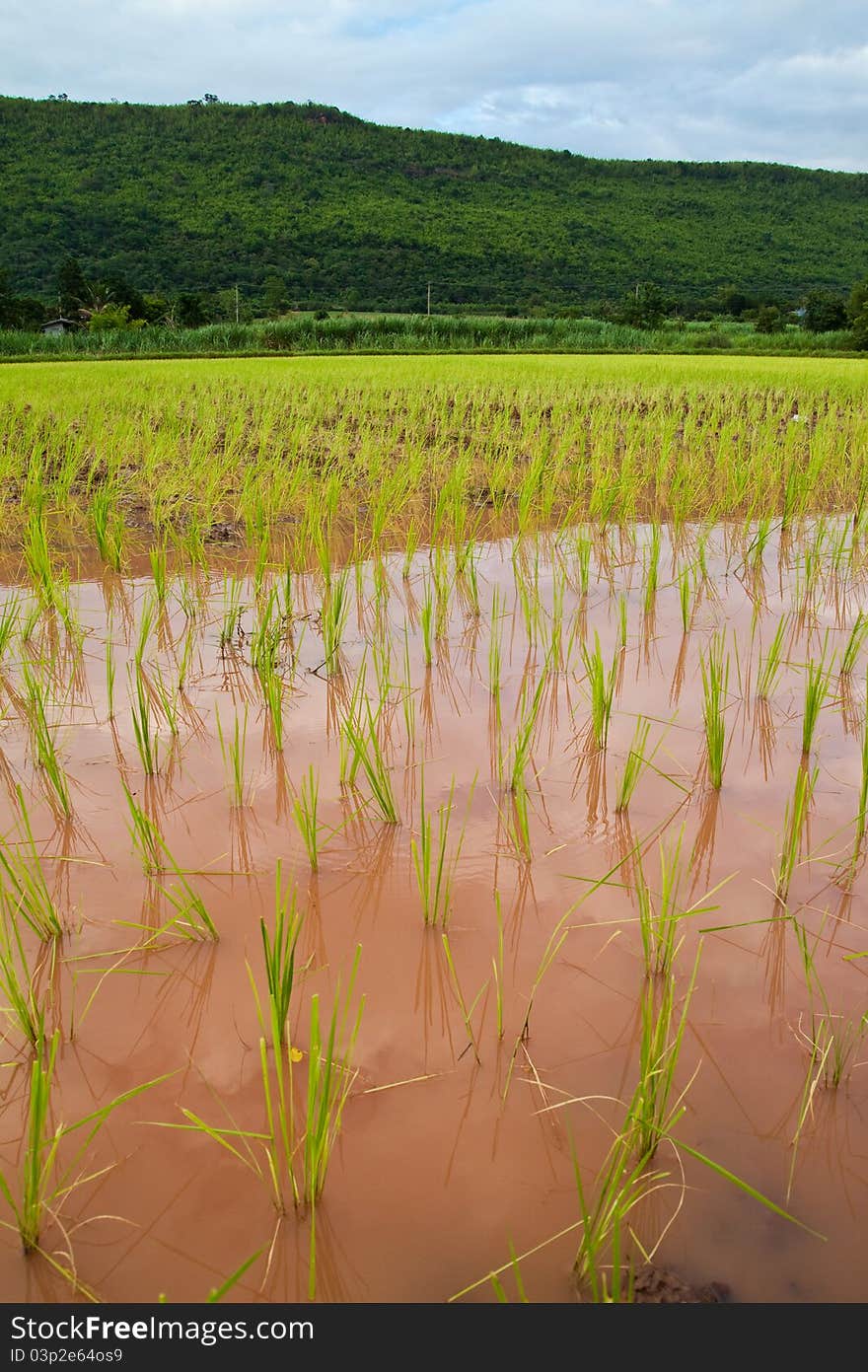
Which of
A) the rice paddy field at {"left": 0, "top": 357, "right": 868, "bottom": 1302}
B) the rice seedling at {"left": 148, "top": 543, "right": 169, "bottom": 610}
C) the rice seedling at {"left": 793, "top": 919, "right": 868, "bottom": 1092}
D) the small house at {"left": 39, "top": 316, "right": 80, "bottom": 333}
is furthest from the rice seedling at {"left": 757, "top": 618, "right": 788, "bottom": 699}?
the small house at {"left": 39, "top": 316, "right": 80, "bottom": 333}

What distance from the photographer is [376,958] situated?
1314 mm

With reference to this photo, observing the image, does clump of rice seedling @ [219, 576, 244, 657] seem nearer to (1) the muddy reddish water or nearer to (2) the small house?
(1) the muddy reddish water

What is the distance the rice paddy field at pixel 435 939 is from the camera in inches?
36.0

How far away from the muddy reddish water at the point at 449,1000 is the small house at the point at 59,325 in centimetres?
3161

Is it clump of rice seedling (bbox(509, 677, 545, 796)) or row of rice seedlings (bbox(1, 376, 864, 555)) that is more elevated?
row of rice seedlings (bbox(1, 376, 864, 555))

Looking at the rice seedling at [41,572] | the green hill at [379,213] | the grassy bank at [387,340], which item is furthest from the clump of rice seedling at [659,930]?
the green hill at [379,213]

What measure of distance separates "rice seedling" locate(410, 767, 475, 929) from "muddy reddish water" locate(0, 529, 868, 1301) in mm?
27

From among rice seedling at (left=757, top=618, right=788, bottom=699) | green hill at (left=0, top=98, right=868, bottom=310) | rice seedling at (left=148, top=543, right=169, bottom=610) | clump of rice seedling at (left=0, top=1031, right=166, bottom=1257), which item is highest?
green hill at (left=0, top=98, right=868, bottom=310)

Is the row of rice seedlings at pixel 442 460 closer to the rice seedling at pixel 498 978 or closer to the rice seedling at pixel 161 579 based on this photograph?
the rice seedling at pixel 161 579

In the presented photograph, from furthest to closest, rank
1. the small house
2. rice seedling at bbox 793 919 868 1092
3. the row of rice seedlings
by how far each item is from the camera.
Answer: the small house < the row of rice seedlings < rice seedling at bbox 793 919 868 1092

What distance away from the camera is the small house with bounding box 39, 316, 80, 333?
1147 inches

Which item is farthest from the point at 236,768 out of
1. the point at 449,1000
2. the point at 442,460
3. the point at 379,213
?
the point at 379,213

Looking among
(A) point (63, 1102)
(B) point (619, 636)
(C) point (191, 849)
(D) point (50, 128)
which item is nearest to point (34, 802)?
(C) point (191, 849)

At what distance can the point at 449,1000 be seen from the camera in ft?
4.06
